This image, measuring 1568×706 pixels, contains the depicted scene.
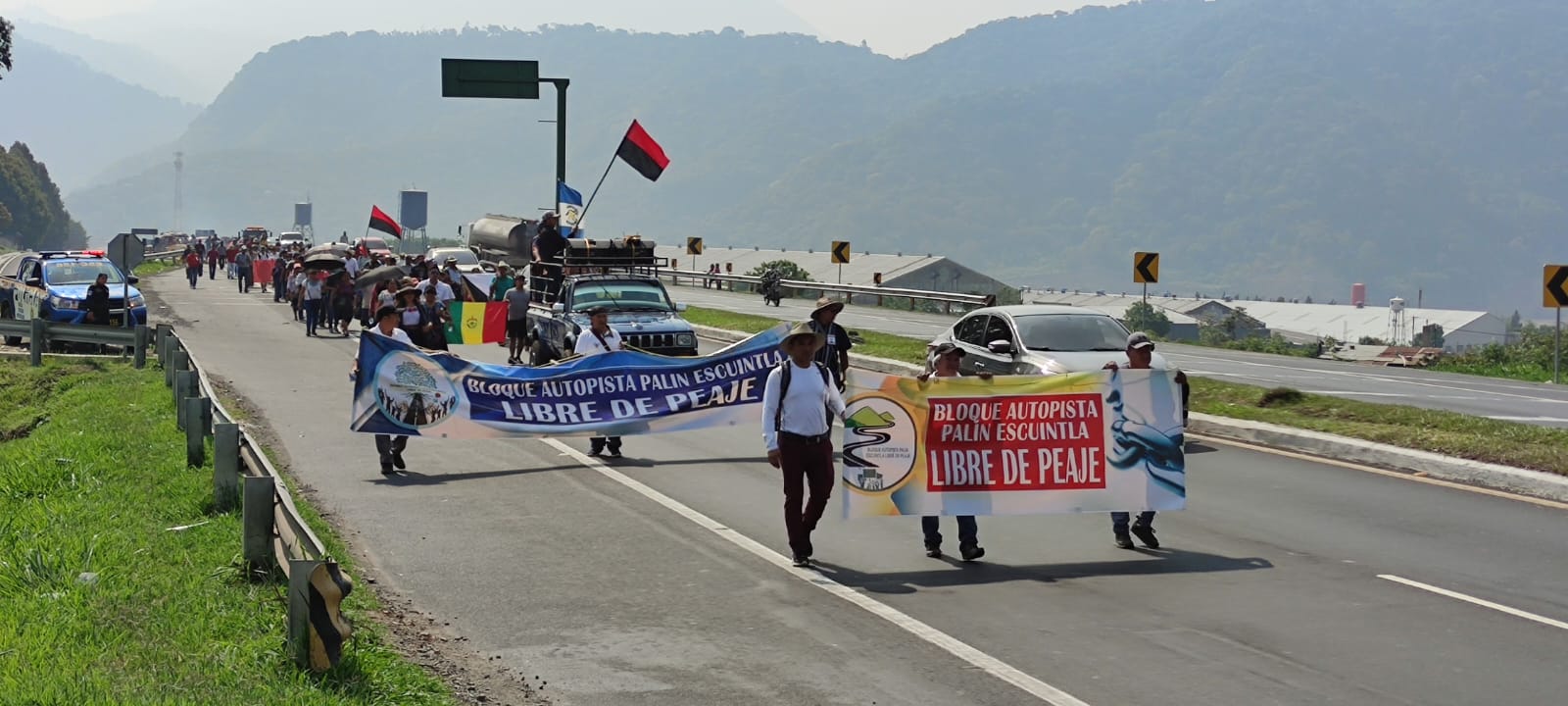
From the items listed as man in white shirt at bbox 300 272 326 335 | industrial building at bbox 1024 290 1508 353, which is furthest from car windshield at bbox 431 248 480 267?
industrial building at bbox 1024 290 1508 353

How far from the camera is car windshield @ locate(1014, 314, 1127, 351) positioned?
1952cm

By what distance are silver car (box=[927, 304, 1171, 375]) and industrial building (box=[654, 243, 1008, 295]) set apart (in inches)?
3244

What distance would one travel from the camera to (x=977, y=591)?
415 inches

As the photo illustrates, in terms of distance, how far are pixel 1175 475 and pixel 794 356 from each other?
3.29 metres

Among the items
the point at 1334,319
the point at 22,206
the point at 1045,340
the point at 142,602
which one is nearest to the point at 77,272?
the point at 1045,340

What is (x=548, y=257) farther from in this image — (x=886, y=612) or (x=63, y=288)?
(x=886, y=612)

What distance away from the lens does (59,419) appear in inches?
822

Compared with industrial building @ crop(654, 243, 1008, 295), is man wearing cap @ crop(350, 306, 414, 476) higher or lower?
lower

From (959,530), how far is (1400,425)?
9.16 metres

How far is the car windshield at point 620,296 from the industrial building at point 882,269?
250 ft

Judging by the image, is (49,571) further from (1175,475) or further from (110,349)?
(110,349)

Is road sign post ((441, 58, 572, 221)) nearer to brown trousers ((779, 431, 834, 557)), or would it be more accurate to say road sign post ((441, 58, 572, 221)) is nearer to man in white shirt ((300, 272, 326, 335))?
man in white shirt ((300, 272, 326, 335))

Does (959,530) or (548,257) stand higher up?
(548,257)

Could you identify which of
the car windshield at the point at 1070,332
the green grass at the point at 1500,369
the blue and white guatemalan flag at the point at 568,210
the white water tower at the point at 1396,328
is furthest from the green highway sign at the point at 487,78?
the white water tower at the point at 1396,328
